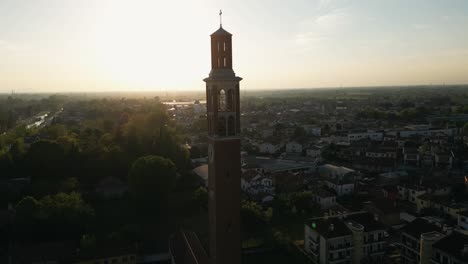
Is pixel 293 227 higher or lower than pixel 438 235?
lower

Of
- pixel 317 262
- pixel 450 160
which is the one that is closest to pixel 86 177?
pixel 317 262

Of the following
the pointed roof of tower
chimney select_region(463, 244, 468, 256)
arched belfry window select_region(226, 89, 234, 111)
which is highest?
the pointed roof of tower

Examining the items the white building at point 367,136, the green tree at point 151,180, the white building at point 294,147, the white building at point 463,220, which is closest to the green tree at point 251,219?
the green tree at point 151,180

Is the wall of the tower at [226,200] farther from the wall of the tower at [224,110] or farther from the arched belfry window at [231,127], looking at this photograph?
the wall of the tower at [224,110]

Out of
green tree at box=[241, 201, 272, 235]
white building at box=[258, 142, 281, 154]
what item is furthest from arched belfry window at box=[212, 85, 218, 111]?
white building at box=[258, 142, 281, 154]

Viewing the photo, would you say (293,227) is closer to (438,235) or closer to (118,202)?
(438,235)

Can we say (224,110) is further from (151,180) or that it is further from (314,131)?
(314,131)

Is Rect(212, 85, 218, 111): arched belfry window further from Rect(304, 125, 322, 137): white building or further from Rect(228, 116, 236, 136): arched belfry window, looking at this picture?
Rect(304, 125, 322, 137): white building

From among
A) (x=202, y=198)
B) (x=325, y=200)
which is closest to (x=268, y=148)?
(x=325, y=200)
